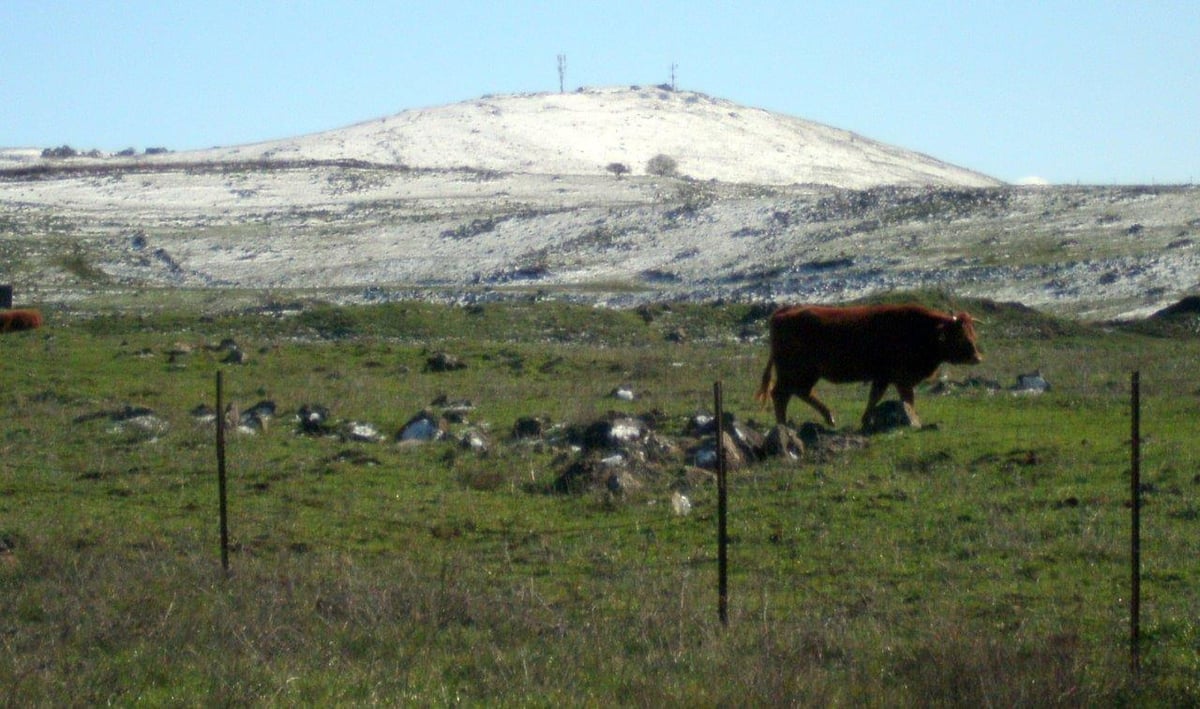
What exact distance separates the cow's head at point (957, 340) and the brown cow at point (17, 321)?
26524mm

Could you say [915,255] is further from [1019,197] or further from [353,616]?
[353,616]

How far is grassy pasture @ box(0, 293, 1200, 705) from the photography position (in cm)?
824

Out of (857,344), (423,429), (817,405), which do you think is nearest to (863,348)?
(857,344)

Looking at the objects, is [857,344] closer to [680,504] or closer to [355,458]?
[680,504]

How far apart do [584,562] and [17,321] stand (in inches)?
1186

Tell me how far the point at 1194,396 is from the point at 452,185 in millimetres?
73641

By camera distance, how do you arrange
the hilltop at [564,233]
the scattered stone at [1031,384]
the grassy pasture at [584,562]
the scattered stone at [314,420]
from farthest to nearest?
1. the hilltop at [564,233]
2. the scattered stone at [1031,384]
3. the scattered stone at [314,420]
4. the grassy pasture at [584,562]

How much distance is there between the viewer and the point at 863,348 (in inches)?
805

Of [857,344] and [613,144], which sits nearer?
[857,344]

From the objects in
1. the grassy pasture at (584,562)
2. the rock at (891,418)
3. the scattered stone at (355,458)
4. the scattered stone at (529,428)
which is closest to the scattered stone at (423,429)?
the grassy pasture at (584,562)

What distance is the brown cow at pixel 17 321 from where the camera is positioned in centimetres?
3744

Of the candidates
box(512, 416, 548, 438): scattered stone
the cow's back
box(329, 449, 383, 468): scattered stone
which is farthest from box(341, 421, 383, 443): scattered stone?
the cow's back

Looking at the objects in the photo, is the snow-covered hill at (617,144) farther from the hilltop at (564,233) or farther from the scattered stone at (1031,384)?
the scattered stone at (1031,384)

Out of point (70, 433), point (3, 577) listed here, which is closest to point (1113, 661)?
point (3, 577)
